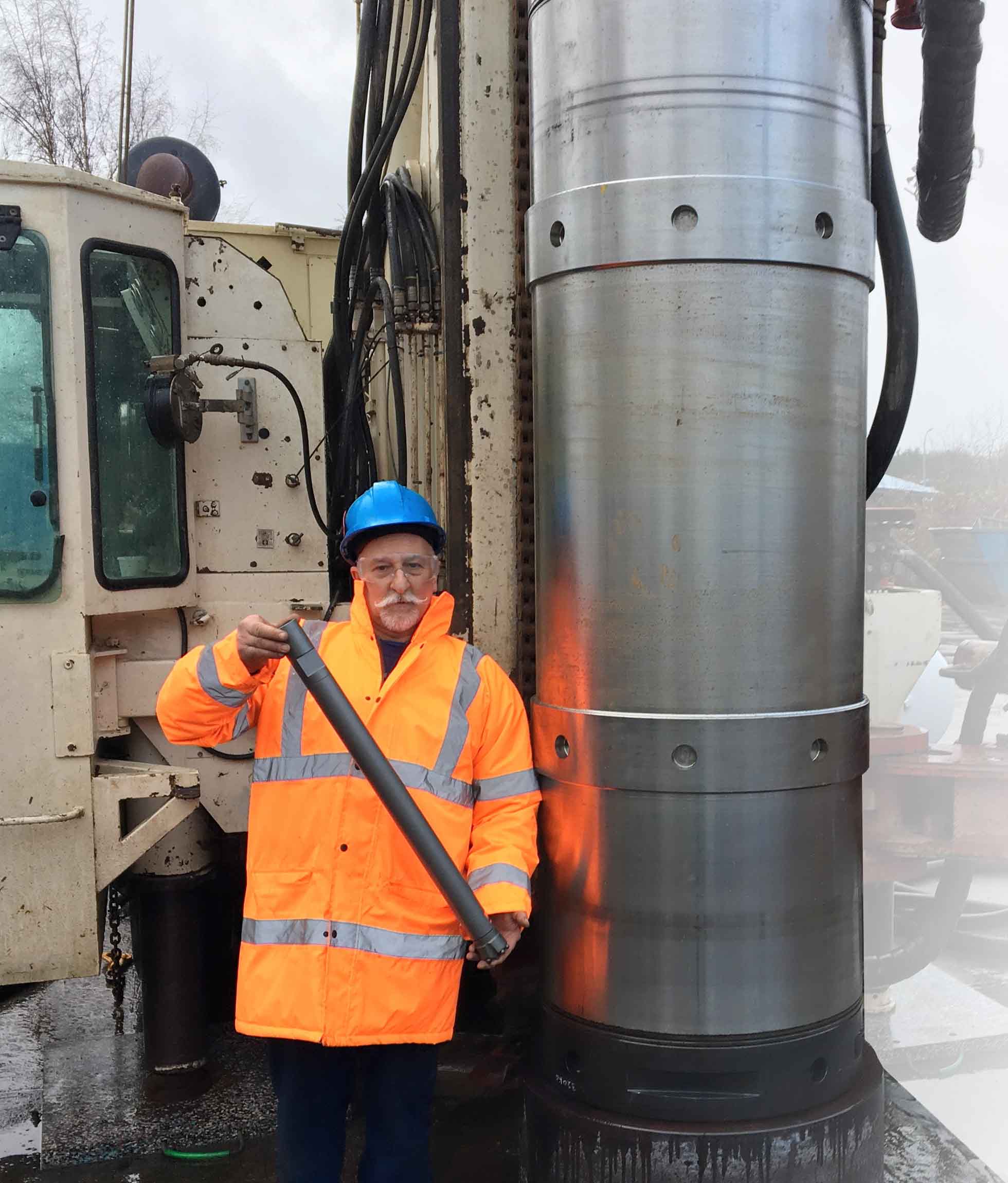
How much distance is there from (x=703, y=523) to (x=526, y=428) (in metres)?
0.69

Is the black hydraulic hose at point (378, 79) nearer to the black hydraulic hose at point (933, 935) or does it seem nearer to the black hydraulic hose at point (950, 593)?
the black hydraulic hose at point (950, 593)

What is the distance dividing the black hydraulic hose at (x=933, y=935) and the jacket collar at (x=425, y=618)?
5438 mm

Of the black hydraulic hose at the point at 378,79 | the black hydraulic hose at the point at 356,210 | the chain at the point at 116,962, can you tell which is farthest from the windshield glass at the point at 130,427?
the chain at the point at 116,962

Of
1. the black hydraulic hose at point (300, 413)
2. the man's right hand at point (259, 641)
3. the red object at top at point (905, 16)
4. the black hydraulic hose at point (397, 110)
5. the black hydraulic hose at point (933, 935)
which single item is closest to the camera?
the man's right hand at point (259, 641)

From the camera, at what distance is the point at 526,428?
246cm

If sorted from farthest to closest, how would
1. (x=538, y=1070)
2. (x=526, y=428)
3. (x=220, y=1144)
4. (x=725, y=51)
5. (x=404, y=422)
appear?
(x=220, y=1144) → (x=404, y=422) → (x=526, y=428) → (x=538, y=1070) → (x=725, y=51)

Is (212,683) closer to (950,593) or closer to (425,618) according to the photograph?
(425,618)

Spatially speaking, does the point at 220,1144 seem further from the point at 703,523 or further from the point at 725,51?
the point at 725,51

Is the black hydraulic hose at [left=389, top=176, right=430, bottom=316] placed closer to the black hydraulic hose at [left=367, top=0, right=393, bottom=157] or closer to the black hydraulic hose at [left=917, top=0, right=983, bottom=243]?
the black hydraulic hose at [left=367, top=0, right=393, bottom=157]

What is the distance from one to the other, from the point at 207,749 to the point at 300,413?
0.94 m

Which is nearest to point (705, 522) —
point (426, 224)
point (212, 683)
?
point (212, 683)

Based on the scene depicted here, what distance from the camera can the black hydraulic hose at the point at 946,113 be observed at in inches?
87.1

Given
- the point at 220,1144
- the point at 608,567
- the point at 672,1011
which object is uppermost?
the point at 608,567

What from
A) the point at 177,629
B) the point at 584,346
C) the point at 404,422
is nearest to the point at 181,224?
the point at 404,422
